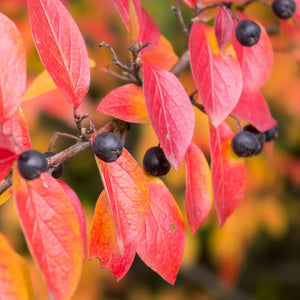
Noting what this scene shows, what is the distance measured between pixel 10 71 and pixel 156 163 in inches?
13.2

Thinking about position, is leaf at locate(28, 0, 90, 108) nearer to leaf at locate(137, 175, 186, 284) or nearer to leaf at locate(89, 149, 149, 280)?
leaf at locate(89, 149, 149, 280)

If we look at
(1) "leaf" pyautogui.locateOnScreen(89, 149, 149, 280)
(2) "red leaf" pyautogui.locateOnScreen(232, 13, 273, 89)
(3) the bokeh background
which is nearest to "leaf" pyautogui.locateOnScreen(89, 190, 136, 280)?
(1) "leaf" pyautogui.locateOnScreen(89, 149, 149, 280)

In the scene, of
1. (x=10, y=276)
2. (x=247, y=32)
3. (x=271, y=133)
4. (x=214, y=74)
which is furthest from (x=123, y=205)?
(x=271, y=133)

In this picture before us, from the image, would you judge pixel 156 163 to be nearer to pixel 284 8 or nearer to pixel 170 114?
pixel 170 114

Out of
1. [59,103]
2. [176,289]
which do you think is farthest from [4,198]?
Answer: [176,289]

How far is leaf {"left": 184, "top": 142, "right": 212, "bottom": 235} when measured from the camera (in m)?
0.90

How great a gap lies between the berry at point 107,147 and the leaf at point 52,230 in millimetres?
97

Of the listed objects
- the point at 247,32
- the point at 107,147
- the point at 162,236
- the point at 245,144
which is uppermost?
the point at 247,32

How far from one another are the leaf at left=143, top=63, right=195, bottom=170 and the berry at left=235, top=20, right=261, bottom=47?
7.3 inches

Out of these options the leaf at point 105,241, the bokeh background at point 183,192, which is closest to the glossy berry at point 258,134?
the leaf at point 105,241

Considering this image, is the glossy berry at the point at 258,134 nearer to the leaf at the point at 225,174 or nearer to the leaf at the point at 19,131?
the leaf at the point at 225,174

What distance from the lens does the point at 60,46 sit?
0.77 meters

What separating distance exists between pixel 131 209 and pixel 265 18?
1864 millimetres

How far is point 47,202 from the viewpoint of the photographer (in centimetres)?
66
